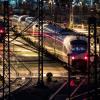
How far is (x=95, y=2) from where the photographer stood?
57906 mm

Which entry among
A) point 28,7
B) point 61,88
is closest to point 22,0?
point 28,7

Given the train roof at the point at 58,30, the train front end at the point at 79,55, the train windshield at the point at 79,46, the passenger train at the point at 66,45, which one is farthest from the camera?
the train roof at the point at 58,30

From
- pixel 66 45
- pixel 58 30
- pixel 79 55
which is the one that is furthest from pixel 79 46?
pixel 58 30

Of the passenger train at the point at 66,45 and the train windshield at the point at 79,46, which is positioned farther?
the train windshield at the point at 79,46

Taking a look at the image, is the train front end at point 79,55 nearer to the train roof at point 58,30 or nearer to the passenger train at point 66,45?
the passenger train at point 66,45

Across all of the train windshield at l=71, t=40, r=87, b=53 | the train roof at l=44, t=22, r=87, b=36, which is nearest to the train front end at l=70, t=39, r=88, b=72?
the train windshield at l=71, t=40, r=87, b=53

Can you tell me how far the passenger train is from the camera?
3384 cm

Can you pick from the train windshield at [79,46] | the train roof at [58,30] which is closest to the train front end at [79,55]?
the train windshield at [79,46]

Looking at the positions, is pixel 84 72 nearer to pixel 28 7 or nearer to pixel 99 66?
pixel 99 66

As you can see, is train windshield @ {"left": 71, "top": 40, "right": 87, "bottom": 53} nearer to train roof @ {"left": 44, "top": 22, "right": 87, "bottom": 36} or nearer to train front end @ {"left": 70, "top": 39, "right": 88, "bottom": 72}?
train front end @ {"left": 70, "top": 39, "right": 88, "bottom": 72}

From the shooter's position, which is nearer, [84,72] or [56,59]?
[84,72]

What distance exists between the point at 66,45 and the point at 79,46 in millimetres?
902

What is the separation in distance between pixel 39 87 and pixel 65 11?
3171 cm

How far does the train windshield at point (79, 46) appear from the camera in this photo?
34.1m
